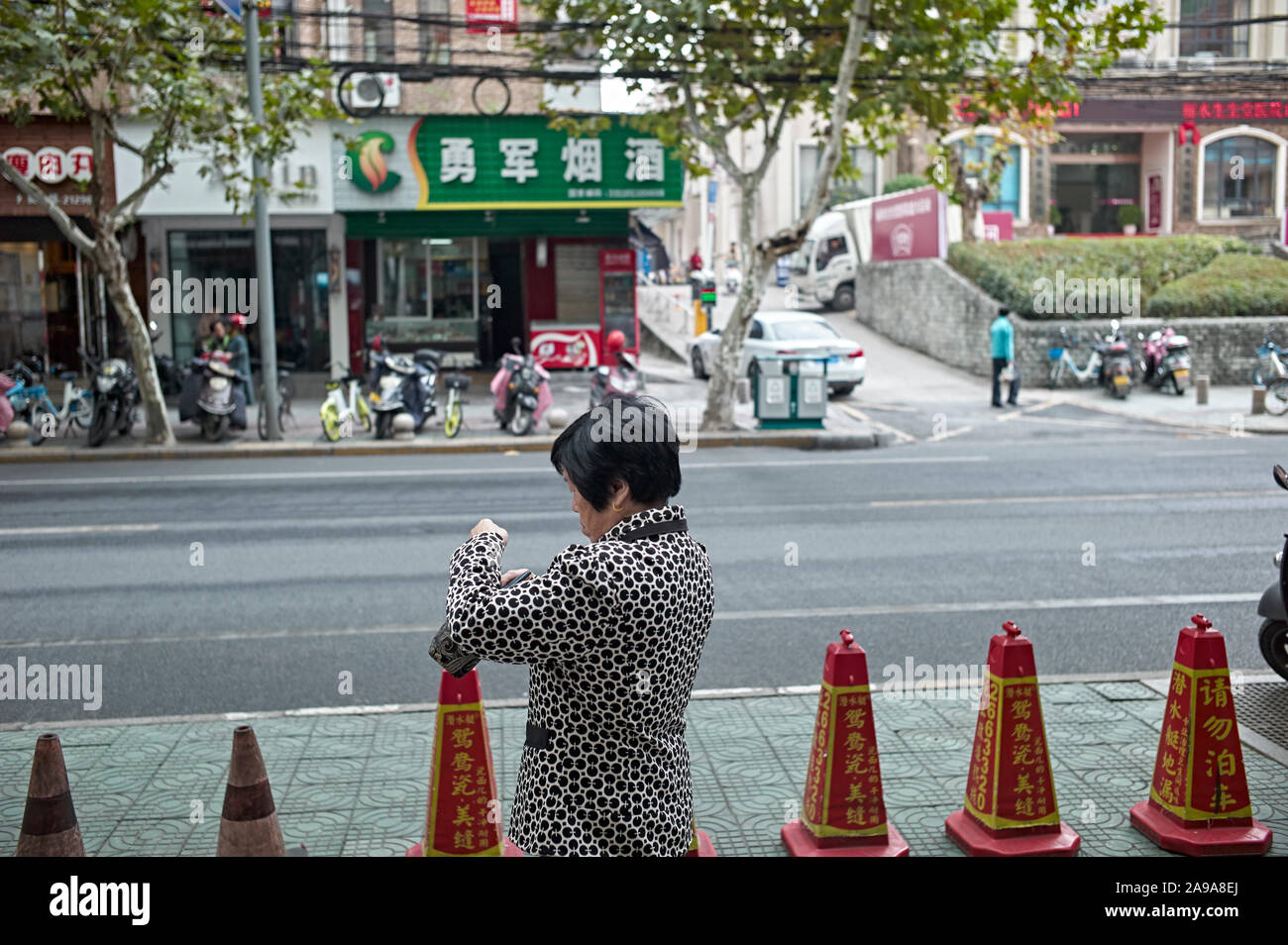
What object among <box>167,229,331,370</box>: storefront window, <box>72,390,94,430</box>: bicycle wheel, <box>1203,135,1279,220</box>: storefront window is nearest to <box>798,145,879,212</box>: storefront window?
<box>1203,135,1279,220</box>: storefront window

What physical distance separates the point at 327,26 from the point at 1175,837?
74.0 ft

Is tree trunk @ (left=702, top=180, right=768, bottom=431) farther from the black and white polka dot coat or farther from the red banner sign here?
the black and white polka dot coat

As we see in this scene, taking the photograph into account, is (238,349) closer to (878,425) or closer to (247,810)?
(878,425)

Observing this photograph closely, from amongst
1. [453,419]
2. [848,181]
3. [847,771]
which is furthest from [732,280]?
[847,771]

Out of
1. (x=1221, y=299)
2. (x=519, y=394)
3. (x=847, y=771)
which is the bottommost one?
(x=847, y=771)

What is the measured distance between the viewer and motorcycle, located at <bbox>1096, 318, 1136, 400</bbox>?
2227 centimetres

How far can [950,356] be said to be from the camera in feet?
91.3

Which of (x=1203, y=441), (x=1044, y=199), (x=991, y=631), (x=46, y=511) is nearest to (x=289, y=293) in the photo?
(x=46, y=511)

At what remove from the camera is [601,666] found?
2779 millimetres

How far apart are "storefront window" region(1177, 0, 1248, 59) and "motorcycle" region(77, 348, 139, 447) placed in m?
35.3

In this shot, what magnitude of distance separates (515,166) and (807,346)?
6347 mm
